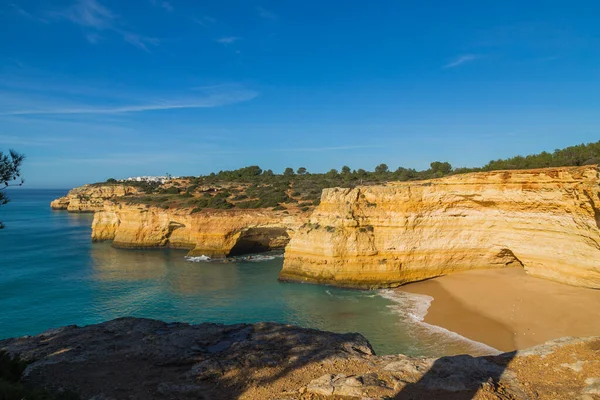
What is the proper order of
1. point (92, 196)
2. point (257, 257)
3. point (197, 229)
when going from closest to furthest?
point (257, 257), point (197, 229), point (92, 196)

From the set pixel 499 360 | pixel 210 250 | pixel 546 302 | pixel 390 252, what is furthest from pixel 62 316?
pixel 546 302

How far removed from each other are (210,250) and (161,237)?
733 centimetres

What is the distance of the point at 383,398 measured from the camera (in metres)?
5.09

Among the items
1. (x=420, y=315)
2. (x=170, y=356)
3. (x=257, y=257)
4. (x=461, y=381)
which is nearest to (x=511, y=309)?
(x=420, y=315)

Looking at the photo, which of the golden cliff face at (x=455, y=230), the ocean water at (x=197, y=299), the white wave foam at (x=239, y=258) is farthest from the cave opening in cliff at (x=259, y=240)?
the golden cliff face at (x=455, y=230)

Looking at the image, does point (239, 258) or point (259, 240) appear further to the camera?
point (259, 240)

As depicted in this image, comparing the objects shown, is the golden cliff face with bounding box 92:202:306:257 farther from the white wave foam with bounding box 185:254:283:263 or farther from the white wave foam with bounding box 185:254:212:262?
the white wave foam with bounding box 185:254:283:263

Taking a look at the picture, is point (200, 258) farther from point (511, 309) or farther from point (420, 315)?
point (511, 309)

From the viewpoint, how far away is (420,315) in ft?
50.8

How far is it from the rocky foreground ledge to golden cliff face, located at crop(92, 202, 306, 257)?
22055 mm

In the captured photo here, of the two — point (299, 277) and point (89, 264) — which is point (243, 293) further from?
point (89, 264)

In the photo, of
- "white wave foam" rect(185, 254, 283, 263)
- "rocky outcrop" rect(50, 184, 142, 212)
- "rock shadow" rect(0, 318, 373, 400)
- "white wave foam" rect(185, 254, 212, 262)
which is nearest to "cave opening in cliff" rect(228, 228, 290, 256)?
"white wave foam" rect(185, 254, 283, 263)

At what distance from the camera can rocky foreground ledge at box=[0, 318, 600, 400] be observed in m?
5.50

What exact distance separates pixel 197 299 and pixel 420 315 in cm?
1101
